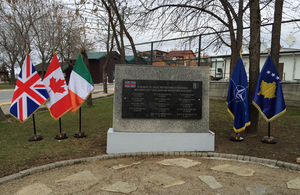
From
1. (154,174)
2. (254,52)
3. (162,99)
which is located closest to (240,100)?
(254,52)

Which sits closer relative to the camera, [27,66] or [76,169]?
[76,169]

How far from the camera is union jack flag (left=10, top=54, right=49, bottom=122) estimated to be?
586 centimetres

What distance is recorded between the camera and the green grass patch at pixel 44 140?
5043mm

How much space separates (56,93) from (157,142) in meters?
2.93

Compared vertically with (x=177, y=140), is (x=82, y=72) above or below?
above

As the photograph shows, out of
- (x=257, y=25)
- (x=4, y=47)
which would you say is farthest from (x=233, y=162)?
(x=4, y=47)

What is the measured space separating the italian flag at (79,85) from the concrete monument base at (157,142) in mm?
1473

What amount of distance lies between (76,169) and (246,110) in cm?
415

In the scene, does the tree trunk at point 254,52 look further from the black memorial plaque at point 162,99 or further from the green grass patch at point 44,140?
the green grass patch at point 44,140

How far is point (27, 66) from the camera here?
19.5 feet

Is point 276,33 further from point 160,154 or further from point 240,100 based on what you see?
point 160,154

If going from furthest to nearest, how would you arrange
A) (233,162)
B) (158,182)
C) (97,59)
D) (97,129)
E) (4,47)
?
(97,59) → (4,47) → (97,129) → (233,162) → (158,182)

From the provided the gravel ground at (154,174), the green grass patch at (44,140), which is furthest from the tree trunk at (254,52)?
the green grass patch at (44,140)

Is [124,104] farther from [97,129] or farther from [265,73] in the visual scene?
[265,73]
